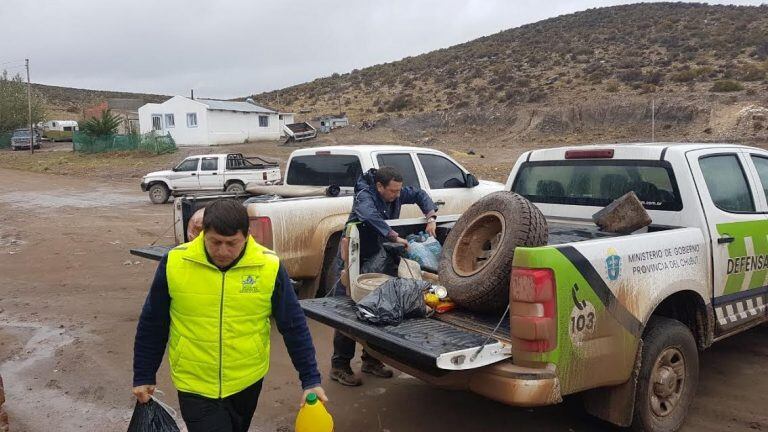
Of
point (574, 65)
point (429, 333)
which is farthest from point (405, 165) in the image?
point (574, 65)

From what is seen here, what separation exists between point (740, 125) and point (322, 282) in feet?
83.1

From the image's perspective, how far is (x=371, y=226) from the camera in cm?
476

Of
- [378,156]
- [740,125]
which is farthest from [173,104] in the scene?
[378,156]

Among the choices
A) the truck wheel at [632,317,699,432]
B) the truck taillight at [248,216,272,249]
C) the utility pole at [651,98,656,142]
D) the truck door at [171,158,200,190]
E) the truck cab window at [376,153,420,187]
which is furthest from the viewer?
the utility pole at [651,98,656,142]

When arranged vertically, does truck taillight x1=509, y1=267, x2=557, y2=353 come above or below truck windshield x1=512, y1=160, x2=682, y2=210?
below

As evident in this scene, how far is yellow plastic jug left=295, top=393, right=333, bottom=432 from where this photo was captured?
2592mm

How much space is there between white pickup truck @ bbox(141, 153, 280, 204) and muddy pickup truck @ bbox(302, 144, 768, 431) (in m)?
15.2

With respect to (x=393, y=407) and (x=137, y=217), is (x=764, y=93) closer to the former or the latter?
(x=137, y=217)

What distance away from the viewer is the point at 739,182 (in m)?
4.71

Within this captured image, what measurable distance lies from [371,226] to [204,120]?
36.5 m

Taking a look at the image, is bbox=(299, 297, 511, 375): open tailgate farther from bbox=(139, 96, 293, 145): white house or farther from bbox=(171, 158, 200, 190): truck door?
bbox=(139, 96, 293, 145): white house

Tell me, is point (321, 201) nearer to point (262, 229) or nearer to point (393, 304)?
point (262, 229)

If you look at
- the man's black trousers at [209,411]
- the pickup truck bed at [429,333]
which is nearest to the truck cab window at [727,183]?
the pickup truck bed at [429,333]

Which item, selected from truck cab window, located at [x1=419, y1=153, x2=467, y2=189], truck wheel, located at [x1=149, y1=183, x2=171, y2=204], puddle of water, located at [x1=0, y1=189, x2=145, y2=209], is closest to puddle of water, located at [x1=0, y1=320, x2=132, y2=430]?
truck cab window, located at [x1=419, y1=153, x2=467, y2=189]
